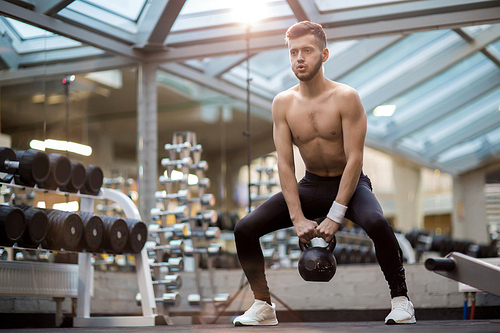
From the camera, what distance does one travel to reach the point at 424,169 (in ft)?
30.5

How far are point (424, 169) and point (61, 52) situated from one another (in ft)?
21.6

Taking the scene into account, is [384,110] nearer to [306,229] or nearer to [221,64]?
[221,64]

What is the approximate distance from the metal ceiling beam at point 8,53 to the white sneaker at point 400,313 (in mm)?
3464

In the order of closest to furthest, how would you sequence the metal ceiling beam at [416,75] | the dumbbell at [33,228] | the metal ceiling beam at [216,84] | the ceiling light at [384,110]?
1. the dumbbell at [33,228]
2. the metal ceiling beam at [216,84]
3. the metal ceiling beam at [416,75]
4. the ceiling light at [384,110]

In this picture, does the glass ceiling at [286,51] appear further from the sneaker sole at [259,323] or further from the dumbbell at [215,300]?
the sneaker sole at [259,323]

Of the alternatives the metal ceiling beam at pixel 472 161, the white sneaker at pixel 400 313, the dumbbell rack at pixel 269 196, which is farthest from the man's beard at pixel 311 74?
the metal ceiling beam at pixel 472 161

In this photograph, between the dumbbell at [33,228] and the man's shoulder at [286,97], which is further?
the dumbbell at [33,228]

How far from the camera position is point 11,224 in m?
2.94

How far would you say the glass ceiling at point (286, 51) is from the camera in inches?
184

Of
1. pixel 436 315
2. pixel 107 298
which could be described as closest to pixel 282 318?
pixel 436 315

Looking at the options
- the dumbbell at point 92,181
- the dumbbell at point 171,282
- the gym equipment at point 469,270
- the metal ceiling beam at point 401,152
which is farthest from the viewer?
the metal ceiling beam at point 401,152

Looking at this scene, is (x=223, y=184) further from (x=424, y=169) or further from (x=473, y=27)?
(x=424, y=169)

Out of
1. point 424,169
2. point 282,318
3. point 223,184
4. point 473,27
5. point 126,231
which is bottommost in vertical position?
point 282,318

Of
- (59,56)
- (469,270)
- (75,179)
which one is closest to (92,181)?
(75,179)
